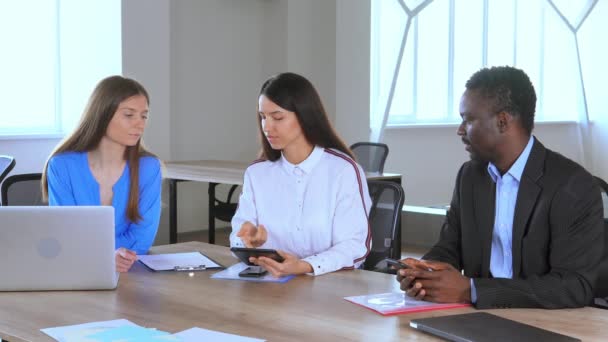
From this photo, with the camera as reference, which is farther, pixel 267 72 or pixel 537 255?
pixel 267 72

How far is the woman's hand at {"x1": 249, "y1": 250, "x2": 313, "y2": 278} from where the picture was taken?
8.62ft

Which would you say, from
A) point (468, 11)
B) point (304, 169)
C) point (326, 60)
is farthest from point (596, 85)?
point (304, 169)

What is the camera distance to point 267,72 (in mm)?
8500

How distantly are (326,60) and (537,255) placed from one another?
624 centimetres

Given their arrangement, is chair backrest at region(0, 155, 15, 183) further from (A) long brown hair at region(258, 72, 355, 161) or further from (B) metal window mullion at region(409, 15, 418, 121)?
(B) metal window mullion at region(409, 15, 418, 121)

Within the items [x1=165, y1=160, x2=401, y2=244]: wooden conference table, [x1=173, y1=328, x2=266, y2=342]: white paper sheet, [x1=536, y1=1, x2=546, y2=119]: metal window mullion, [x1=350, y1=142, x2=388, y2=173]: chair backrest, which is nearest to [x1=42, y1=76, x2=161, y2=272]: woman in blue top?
[x1=173, y1=328, x2=266, y2=342]: white paper sheet

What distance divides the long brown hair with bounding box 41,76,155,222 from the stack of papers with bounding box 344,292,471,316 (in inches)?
48.0

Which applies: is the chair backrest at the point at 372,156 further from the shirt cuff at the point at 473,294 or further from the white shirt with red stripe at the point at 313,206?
the shirt cuff at the point at 473,294

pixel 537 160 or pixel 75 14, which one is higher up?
pixel 75 14

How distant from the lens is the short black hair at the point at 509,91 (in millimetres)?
2457

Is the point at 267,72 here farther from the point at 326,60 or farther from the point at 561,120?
the point at 561,120

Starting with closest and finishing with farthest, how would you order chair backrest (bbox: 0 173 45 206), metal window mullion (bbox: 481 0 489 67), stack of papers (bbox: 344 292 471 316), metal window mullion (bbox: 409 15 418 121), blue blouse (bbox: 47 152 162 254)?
stack of papers (bbox: 344 292 471 316), blue blouse (bbox: 47 152 162 254), chair backrest (bbox: 0 173 45 206), metal window mullion (bbox: 409 15 418 121), metal window mullion (bbox: 481 0 489 67)

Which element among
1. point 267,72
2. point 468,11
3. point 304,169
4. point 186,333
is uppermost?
point 468,11

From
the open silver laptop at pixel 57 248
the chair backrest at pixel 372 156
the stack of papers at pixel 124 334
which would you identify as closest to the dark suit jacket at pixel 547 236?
the stack of papers at pixel 124 334
